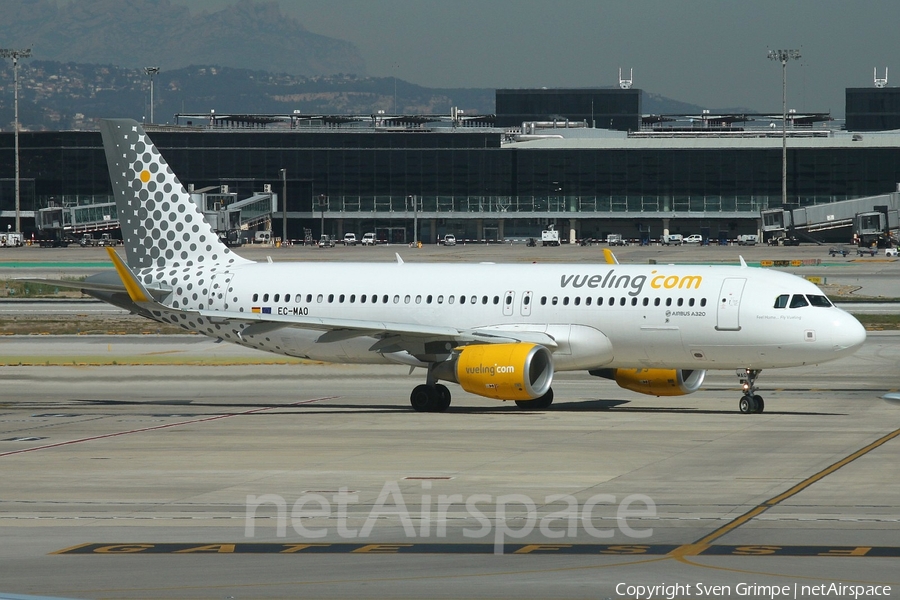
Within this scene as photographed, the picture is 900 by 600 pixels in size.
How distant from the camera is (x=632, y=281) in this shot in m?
37.7

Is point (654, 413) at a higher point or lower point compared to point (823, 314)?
lower

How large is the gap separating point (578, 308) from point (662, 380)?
3555mm

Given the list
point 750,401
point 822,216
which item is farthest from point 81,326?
point 822,216

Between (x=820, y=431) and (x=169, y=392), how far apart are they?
71.0 ft

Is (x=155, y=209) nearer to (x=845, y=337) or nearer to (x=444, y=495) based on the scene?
(x=845, y=337)

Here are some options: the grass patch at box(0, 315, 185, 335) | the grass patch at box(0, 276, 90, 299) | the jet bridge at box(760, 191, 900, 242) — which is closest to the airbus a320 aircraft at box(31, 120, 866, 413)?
the grass patch at box(0, 315, 185, 335)

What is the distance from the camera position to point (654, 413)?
3656 cm

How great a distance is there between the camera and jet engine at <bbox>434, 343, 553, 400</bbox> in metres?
35.3

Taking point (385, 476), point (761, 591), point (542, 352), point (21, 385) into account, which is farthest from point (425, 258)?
point (761, 591)

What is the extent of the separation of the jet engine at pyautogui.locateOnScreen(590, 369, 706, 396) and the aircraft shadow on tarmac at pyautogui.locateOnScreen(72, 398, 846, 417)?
2.40 ft

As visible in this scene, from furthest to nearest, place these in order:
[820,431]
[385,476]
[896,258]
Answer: [896,258] → [820,431] → [385,476]

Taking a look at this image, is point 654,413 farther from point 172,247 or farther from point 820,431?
point 172,247

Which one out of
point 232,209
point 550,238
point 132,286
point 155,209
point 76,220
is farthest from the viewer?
point 76,220

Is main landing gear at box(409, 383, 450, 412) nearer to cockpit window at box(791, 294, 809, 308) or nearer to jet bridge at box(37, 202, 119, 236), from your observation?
cockpit window at box(791, 294, 809, 308)
